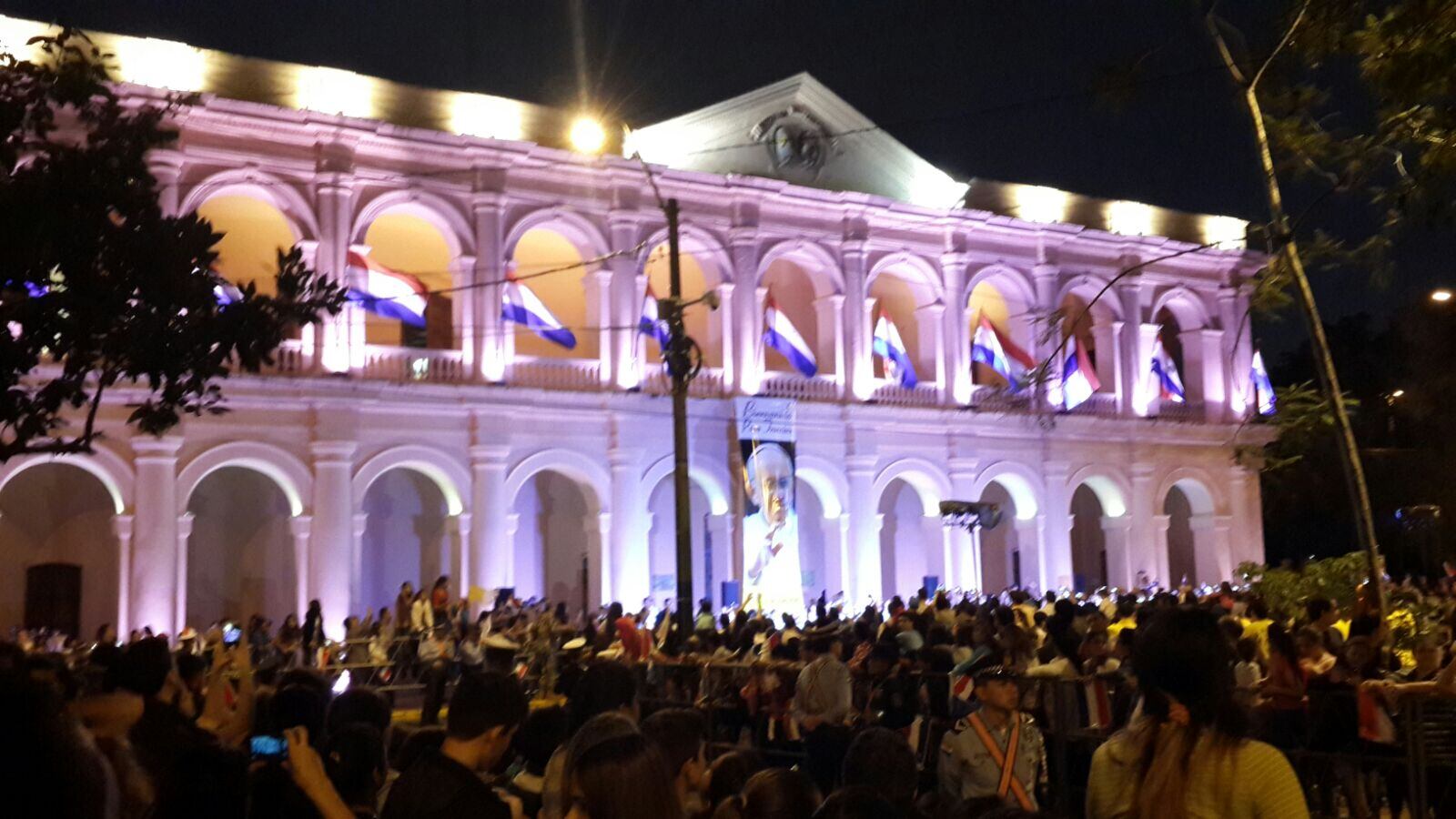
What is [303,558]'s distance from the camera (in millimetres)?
25172

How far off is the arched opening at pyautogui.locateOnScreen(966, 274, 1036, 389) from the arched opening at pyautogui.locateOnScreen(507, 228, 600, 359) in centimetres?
874

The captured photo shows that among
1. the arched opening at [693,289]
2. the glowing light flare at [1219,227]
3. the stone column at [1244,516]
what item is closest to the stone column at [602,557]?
the arched opening at [693,289]

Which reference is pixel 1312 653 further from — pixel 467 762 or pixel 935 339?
pixel 935 339

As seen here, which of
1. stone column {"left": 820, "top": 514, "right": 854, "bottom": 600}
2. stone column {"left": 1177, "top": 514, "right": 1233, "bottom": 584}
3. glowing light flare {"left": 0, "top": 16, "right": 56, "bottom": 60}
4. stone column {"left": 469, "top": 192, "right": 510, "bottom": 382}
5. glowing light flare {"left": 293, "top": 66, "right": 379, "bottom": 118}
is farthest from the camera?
stone column {"left": 1177, "top": 514, "right": 1233, "bottom": 584}

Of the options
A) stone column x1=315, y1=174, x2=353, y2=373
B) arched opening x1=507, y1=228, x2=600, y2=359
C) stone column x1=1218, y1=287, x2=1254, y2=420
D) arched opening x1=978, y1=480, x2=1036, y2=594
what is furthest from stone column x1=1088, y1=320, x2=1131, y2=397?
stone column x1=315, y1=174, x2=353, y2=373

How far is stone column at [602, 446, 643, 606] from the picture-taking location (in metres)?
27.9

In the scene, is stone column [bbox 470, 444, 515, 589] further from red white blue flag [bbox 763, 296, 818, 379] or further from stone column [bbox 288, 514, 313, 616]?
red white blue flag [bbox 763, 296, 818, 379]

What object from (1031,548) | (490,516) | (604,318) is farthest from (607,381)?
(1031,548)

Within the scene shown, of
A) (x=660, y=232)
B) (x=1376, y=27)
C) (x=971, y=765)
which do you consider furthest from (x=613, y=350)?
(x=971, y=765)

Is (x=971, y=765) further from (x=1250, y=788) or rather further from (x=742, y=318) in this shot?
(x=742, y=318)

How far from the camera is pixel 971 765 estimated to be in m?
7.09

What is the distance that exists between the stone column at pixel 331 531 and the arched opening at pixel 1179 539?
72.8 feet

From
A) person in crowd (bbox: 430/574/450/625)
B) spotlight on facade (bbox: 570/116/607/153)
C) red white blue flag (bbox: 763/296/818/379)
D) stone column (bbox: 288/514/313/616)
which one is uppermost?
spotlight on facade (bbox: 570/116/607/153)

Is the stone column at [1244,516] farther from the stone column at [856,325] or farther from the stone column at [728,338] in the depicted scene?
the stone column at [728,338]
